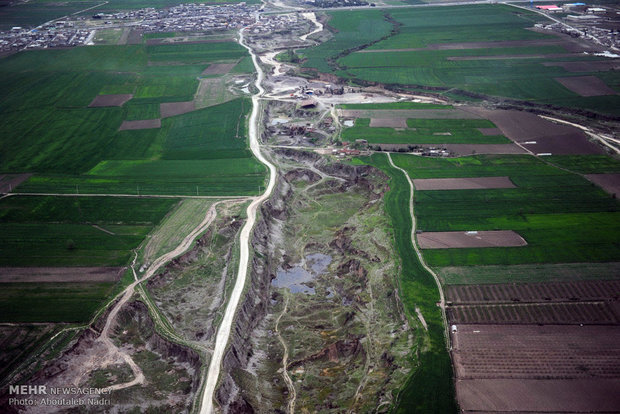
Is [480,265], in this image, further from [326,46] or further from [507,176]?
[326,46]

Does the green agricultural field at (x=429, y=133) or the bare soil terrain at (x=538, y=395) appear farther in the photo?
the green agricultural field at (x=429, y=133)

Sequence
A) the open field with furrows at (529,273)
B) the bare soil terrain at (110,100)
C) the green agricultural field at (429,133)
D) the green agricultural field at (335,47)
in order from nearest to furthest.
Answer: the open field with furrows at (529,273)
the green agricultural field at (429,133)
the bare soil terrain at (110,100)
the green agricultural field at (335,47)

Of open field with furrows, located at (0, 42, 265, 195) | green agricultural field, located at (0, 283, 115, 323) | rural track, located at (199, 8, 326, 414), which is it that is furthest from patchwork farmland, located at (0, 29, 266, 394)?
rural track, located at (199, 8, 326, 414)

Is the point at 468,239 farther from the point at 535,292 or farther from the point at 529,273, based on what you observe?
the point at 535,292

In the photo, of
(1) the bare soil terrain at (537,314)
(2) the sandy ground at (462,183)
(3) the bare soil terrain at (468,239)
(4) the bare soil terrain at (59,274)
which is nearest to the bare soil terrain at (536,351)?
(1) the bare soil terrain at (537,314)

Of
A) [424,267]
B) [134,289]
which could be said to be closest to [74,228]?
[134,289]

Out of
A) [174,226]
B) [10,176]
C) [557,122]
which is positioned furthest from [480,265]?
[10,176]

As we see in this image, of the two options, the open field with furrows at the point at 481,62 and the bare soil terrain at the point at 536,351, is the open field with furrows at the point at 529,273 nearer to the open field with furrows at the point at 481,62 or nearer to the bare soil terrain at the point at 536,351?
the bare soil terrain at the point at 536,351
